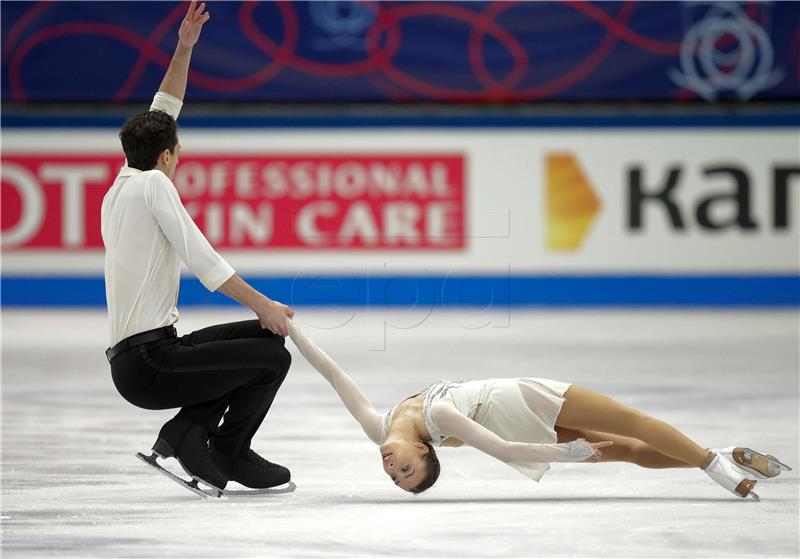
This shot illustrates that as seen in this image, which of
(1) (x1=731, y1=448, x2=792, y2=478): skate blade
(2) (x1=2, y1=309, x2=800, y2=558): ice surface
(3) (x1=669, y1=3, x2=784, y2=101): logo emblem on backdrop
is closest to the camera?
(2) (x1=2, y1=309, x2=800, y2=558): ice surface

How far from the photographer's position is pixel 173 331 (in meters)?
3.98

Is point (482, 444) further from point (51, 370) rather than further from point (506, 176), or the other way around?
point (506, 176)

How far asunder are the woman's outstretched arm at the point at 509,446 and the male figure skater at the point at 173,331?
600mm

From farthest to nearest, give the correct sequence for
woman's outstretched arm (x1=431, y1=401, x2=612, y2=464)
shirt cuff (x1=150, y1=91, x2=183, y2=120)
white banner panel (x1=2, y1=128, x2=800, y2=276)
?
white banner panel (x1=2, y1=128, x2=800, y2=276)
shirt cuff (x1=150, y1=91, x2=183, y2=120)
woman's outstretched arm (x1=431, y1=401, x2=612, y2=464)

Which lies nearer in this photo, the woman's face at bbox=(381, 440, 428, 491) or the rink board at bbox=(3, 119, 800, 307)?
the woman's face at bbox=(381, 440, 428, 491)

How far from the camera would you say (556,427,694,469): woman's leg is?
4.18 m

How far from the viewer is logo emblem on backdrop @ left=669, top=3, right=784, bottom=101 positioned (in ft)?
40.3

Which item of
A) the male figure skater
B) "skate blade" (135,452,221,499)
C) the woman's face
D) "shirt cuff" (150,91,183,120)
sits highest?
"shirt cuff" (150,91,183,120)

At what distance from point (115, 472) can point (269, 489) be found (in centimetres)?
69

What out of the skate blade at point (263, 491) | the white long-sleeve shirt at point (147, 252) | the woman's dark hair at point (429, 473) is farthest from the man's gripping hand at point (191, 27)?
the woman's dark hair at point (429, 473)

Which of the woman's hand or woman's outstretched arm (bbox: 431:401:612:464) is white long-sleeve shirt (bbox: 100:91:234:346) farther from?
the woman's hand

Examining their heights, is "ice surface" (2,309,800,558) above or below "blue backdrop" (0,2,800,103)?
below

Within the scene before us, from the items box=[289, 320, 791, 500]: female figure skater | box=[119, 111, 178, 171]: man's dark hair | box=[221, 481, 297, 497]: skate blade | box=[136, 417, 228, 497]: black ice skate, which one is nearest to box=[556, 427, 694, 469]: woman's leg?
box=[289, 320, 791, 500]: female figure skater

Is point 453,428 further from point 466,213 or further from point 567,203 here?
point 567,203
